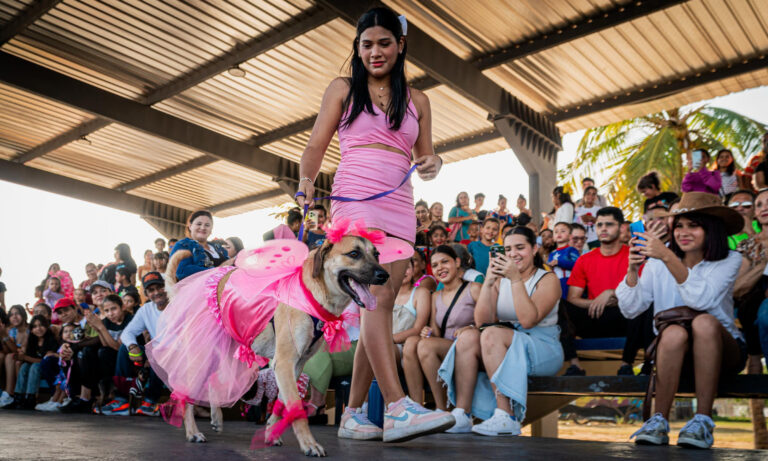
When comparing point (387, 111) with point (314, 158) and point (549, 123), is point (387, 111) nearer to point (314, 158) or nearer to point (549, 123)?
point (314, 158)

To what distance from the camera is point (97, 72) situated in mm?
10875

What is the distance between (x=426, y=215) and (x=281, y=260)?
23.3 feet

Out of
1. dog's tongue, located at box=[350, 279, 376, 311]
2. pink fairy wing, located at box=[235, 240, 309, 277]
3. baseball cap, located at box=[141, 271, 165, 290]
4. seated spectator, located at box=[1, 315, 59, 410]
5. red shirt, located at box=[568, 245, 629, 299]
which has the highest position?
red shirt, located at box=[568, 245, 629, 299]

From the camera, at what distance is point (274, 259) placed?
272cm

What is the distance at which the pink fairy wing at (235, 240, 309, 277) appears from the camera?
2686 millimetres

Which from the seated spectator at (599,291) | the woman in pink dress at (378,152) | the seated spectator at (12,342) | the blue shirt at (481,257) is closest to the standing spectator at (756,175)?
the seated spectator at (599,291)

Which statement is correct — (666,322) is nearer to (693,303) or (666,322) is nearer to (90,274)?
(693,303)

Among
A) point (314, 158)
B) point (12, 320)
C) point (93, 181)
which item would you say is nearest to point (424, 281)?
point (314, 158)

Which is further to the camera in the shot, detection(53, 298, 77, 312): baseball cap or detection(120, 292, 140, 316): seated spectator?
detection(53, 298, 77, 312): baseball cap

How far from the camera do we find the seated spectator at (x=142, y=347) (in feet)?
20.2

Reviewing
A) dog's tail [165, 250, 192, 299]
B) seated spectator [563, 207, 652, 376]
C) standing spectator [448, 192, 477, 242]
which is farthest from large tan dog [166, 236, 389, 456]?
standing spectator [448, 192, 477, 242]

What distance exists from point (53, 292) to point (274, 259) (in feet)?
32.4

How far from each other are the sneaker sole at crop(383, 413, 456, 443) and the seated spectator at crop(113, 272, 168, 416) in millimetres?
4260

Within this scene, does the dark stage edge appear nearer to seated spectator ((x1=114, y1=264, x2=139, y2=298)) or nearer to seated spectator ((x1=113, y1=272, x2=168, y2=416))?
seated spectator ((x1=113, y1=272, x2=168, y2=416))
